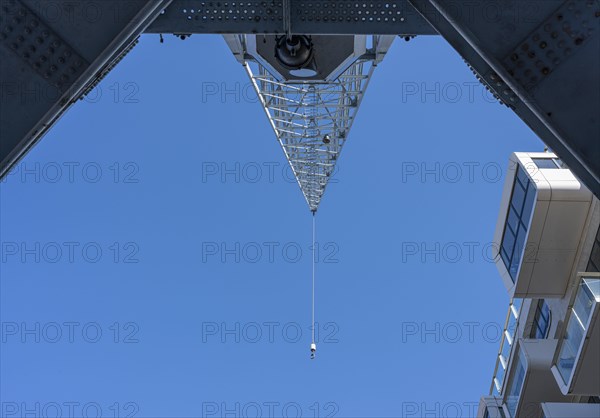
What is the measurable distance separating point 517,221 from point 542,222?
169 centimetres

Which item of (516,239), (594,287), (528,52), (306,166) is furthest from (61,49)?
(306,166)

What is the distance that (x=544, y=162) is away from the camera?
64.8 feet

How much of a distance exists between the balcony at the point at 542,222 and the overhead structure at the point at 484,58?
1630cm

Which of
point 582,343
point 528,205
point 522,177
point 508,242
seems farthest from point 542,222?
point 582,343

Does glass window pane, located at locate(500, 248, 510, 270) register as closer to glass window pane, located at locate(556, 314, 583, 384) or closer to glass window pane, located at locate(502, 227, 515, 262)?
glass window pane, located at locate(502, 227, 515, 262)

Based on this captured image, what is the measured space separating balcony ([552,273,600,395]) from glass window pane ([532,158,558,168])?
5287 mm

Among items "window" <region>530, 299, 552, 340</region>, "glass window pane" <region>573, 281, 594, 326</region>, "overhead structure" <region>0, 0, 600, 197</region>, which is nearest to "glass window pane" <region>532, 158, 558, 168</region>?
"glass window pane" <region>573, 281, 594, 326</region>

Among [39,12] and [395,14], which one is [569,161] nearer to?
[395,14]

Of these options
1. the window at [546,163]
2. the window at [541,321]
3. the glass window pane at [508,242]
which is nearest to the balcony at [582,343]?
the glass window pane at [508,242]

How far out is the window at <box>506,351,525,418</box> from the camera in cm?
2081

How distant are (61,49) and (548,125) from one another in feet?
12.2

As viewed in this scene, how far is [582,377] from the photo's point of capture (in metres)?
16.0

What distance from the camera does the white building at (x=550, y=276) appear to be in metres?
16.1

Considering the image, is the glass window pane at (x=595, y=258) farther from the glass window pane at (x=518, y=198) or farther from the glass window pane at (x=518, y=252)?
the glass window pane at (x=518, y=198)
